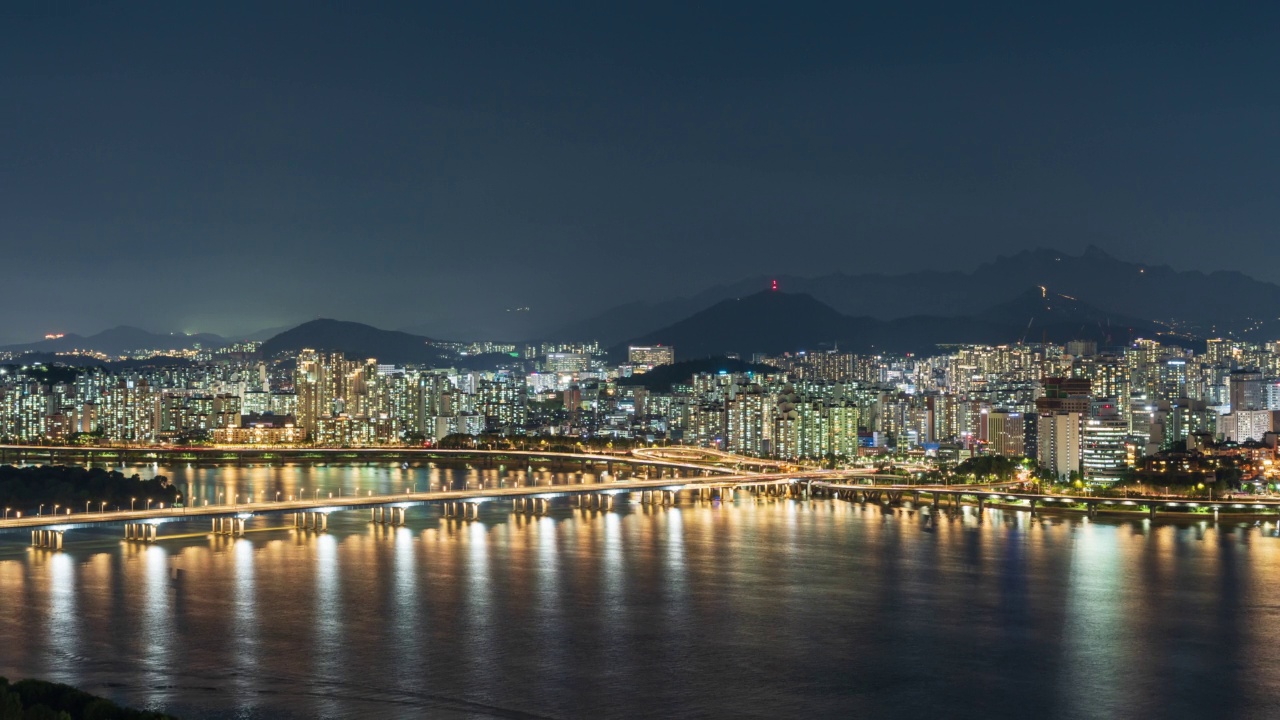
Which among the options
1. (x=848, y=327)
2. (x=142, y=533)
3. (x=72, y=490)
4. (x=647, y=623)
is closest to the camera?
(x=647, y=623)

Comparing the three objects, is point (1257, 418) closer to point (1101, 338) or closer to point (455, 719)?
point (1101, 338)

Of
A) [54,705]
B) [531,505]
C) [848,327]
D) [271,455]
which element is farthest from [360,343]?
[54,705]

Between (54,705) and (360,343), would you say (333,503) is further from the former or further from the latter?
(360,343)

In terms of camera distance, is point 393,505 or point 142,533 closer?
point 142,533

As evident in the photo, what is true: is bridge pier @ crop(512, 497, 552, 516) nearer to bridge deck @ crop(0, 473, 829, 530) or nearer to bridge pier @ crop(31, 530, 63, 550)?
bridge deck @ crop(0, 473, 829, 530)

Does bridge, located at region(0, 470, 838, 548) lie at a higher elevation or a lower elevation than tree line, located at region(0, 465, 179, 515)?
lower

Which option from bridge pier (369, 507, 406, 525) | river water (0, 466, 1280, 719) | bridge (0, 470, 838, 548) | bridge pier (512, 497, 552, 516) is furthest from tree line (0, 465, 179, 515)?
bridge pier (512, 497, 552, 516)
